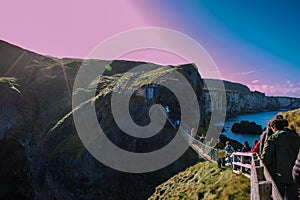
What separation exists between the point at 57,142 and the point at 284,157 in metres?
34.8

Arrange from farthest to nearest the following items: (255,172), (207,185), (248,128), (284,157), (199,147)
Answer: (248,128) < (199,147) < (207,185) < (255,172) < (284,157)

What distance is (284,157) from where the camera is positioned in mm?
5059

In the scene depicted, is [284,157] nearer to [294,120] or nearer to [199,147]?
[294,120]

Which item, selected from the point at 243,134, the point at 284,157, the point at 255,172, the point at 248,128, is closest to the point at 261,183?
the point at 284,157

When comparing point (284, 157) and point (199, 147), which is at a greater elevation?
point (284, 157)

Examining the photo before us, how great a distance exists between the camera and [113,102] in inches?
1270

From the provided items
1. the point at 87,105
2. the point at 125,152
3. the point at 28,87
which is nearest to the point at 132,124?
the point at 125,152

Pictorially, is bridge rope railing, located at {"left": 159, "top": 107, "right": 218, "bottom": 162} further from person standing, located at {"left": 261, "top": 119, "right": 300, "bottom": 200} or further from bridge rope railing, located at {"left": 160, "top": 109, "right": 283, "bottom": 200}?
person standing, located at {"left": 261, "top": 119, "right": 300, "bottom": 200}

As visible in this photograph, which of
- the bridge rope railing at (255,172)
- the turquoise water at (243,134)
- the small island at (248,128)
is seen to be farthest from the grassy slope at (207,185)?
the small island at (248,128)

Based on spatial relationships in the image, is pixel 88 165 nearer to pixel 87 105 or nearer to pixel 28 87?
pixel 87 105

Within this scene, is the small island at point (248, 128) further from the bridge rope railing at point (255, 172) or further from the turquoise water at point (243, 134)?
the bridge rope railing at point (255, 172)

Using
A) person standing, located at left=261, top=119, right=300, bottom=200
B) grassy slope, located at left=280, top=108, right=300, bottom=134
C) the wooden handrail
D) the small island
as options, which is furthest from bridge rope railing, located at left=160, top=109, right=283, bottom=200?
the small island

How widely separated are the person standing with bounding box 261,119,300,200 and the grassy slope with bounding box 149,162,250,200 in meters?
3.30

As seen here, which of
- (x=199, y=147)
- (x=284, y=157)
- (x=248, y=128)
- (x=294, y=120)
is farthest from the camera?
(x=248, y=128)
